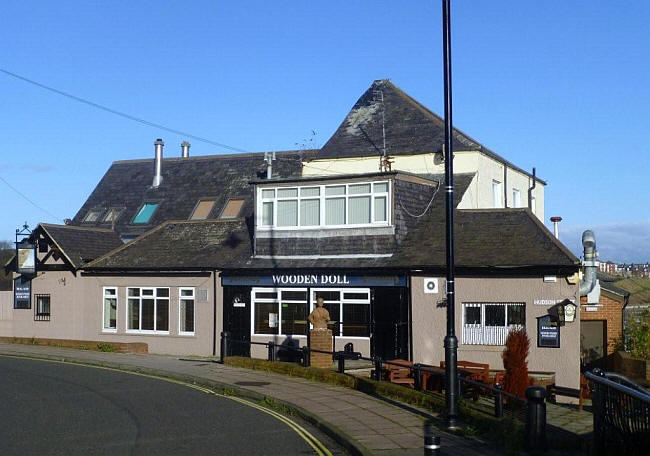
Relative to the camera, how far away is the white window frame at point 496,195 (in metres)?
35.2

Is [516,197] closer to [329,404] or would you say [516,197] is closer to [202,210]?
[202,210]

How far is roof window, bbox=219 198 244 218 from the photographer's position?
3919 cm

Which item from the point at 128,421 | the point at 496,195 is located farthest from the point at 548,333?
the point at 128,421

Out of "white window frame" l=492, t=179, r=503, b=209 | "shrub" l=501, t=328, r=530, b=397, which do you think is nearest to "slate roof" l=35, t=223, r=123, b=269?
"white window frame" l=492, t=179, r=503, b=209

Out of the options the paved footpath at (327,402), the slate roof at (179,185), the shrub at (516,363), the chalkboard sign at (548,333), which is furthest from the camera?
the slate roof at (179,185)

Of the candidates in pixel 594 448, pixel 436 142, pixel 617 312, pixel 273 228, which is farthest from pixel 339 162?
pixel 594 448

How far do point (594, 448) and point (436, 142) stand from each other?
80.4ft

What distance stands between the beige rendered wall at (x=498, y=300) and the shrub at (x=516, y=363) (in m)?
8.11

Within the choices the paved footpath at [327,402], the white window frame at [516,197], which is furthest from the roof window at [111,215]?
the white window frame at [516,197]

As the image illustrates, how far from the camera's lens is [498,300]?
2500 cm

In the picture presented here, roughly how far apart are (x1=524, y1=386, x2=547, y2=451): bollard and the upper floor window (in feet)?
54.0

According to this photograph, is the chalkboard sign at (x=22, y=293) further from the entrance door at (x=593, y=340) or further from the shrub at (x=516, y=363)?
the shrub at (x=516, y=363)

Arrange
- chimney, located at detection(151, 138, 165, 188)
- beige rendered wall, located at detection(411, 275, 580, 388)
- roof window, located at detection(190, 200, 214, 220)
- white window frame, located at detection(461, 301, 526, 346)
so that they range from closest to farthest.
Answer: beige rendered wall, located at detection(411, 275, 580, 388) → white window frame, located at detection(461, 301, 526, 346) → roof window, located at detection(190, 200, 214, 220) → chimney, located at detection(151, 138, 165, 188)

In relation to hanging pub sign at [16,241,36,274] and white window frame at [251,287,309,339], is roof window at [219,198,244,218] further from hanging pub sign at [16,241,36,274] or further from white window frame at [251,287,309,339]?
white window frame at [251,287,309,339]
